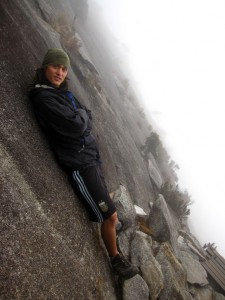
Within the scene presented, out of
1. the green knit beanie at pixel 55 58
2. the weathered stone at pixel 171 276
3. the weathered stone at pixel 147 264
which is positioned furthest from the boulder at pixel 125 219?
the green knit beanie at pixel 55 58

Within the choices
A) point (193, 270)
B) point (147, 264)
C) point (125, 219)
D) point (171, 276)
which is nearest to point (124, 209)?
point (125, 219)

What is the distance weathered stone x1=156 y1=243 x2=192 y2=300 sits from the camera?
17.0 ft

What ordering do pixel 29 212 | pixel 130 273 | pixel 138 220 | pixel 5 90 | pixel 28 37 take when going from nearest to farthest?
pixel 29 212
pixel 5 90
pixel 130 273
pixel 28 37
pixel 138 220

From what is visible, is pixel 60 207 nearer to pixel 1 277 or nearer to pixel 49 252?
pixel 49 252

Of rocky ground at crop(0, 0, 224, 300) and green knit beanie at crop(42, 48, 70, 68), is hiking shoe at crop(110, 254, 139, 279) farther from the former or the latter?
green knit beanie at crop(42, 48, 70, 68)

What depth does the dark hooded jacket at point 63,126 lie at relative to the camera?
388 centimetres

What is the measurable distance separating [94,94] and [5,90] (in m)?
6.09

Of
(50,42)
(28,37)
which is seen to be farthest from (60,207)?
(50,42)

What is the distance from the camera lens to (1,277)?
8.18 ft

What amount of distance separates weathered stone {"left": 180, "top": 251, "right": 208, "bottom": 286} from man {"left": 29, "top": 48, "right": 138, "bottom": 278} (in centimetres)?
369

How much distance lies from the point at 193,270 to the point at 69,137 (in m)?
5.72

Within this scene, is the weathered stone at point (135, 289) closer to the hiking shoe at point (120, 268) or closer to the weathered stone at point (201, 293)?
the hiking shoe at point (120, 268)

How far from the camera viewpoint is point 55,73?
416cm

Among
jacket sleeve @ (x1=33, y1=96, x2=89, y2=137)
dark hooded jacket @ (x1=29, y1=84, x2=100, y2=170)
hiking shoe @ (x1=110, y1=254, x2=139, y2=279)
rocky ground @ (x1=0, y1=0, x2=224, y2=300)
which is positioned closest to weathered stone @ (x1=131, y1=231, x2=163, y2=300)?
rocky ground @ (x1=0, y1=0, x2=224, y2=300)
